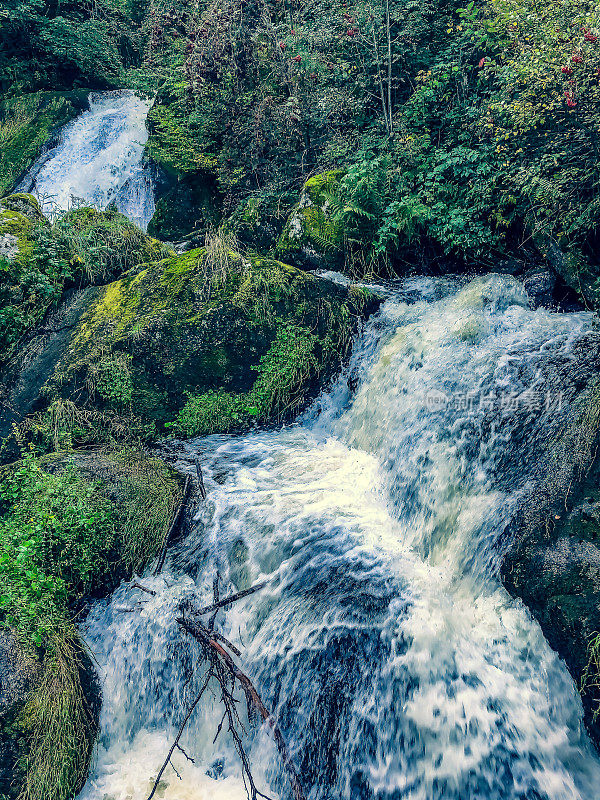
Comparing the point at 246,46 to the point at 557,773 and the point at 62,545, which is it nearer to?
the point at 62,545

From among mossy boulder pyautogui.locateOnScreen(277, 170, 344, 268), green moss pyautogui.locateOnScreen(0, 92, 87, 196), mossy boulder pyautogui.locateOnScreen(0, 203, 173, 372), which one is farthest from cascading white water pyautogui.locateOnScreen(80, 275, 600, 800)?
green moss pyautogui.locateOnScreen(0, 92, 87, 196)

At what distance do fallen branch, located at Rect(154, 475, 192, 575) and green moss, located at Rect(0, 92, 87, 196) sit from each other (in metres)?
10.1

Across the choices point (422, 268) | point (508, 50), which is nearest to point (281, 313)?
point (422, 268)

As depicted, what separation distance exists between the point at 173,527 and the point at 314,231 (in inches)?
186

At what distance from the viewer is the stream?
124 inches

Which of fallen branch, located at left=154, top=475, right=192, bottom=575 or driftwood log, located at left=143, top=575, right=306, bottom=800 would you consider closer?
driftwood log, located at left=143, top=575, right=306, bottom=800

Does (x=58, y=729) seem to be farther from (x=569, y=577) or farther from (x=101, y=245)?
(x=101, y=245)

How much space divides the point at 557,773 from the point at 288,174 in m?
8.47

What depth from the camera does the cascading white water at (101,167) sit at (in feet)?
32.7

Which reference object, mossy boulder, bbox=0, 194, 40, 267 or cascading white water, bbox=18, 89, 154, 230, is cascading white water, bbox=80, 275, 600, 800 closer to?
mossy boulder, bbox=0, 194, 40, 267

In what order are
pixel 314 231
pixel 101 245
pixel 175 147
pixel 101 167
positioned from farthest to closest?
1. pixel 101 167
2. pixel 175 147
3. pixel 314 231
4. pixel 101 245

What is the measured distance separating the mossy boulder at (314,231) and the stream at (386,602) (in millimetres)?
2036

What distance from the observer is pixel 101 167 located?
34.3 feet

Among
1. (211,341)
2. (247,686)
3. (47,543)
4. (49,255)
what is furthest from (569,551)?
(49,255)
